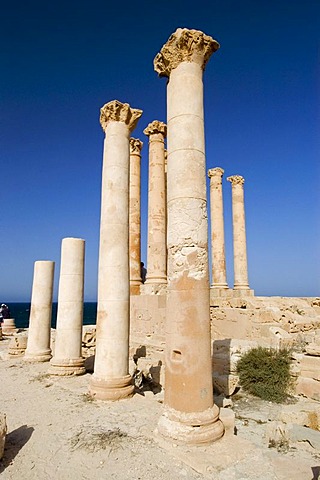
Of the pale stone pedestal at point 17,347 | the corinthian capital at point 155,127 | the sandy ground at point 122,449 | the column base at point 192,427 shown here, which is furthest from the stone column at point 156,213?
the column base at point 192,427

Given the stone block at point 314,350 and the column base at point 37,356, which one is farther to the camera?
the column base at point 37,356

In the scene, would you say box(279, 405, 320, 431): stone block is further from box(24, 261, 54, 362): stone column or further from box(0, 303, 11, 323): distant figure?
box(0, 303, 11, 323): distant figure

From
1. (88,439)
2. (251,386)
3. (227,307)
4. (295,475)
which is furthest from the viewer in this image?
(227,307)

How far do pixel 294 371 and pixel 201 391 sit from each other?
6413mm

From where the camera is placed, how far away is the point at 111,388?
975 cm

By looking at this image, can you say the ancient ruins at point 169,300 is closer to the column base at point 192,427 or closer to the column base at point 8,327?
the column base at point 192,427

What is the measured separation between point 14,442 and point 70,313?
23.6ft

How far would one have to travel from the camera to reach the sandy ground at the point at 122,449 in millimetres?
5645

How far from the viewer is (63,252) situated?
14789 millimetres

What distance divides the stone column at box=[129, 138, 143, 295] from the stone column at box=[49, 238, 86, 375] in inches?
229

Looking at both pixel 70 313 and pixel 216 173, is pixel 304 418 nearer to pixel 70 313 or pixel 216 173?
pixel 70 313

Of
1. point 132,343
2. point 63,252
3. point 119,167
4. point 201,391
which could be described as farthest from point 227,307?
point 201,391

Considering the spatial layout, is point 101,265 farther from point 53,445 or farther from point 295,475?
point 295,475

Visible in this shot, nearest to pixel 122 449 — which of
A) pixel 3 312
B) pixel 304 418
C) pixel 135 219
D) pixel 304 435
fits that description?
pixel 304 435
